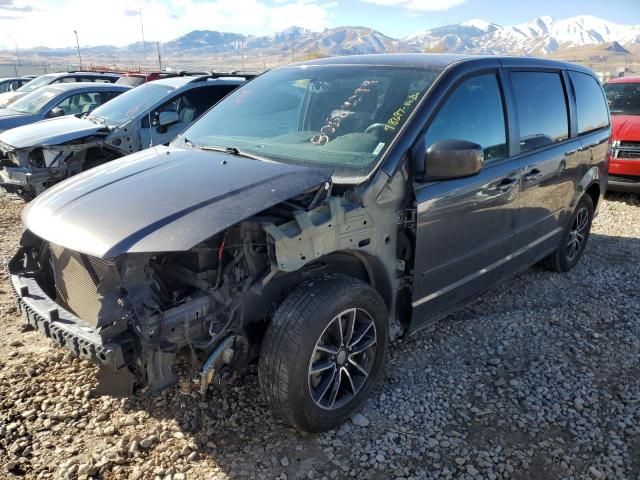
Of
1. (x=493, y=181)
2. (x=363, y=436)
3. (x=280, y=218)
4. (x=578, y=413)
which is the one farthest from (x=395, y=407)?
(x=493, y=181)

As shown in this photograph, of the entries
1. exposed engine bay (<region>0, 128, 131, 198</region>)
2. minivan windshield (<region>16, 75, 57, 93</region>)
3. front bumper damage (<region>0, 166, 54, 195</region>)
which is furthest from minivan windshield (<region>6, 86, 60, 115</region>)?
front bumper damage (<region>0, 166, 54, 195</region>)

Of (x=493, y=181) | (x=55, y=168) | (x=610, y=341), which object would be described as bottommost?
(x=610, y=341)

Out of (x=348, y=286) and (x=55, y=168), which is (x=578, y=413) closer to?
(x=348, y=286)

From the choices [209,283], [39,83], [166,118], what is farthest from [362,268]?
[39,83]

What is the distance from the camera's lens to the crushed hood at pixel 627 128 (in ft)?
25.8

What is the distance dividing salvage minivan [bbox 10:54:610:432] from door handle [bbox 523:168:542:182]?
0.02m

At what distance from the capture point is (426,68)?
3.30m

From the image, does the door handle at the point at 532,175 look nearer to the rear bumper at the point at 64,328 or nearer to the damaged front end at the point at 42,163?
the rear bumper at the point at 64,328

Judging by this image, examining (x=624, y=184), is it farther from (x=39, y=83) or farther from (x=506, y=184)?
(x=39, y=83)

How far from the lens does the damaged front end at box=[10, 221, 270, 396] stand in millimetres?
2270

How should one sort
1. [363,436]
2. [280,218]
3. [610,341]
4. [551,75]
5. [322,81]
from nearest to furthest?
[280,218], [363,436], [322,81], [610,341], [551,75]

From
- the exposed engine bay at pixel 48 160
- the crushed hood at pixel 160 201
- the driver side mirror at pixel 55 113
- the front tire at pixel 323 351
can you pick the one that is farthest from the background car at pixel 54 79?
the front tire at pixel 323 351

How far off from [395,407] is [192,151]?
203cm

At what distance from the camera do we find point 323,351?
2.74 m
